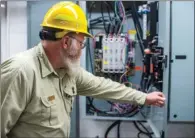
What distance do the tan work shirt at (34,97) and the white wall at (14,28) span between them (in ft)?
6.31

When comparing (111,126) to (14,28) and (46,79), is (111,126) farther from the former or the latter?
(46,79)

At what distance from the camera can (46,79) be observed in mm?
1329

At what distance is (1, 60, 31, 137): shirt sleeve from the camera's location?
3.82ft

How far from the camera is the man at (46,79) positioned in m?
1.18

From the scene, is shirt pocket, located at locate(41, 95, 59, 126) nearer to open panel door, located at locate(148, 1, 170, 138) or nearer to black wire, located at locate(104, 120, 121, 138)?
open panel door, located at locate(148, 1, 170, 138)

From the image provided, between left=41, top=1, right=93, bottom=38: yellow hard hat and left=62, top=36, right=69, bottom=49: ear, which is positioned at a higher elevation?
left=41, top=1, right=93, bottom=38: yellow hard hat

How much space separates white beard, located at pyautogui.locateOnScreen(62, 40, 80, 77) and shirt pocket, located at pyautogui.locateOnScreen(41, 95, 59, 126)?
0.18 meters

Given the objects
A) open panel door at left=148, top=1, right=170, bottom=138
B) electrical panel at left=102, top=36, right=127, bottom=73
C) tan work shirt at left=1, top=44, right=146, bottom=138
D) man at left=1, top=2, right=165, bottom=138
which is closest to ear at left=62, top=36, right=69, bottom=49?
man at left=1, top=2, right=165, bottom=138

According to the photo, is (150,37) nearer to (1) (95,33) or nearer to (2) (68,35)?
(1) (95,33)

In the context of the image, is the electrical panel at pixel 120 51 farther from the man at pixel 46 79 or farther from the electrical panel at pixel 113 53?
the man at pixel 46 79

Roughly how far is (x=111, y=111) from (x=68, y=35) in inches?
79.8

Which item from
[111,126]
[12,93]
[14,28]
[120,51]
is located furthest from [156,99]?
[14,28]

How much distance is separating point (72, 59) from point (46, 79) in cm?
18

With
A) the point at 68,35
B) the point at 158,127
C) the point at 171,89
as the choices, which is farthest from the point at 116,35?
the point at 68,35
